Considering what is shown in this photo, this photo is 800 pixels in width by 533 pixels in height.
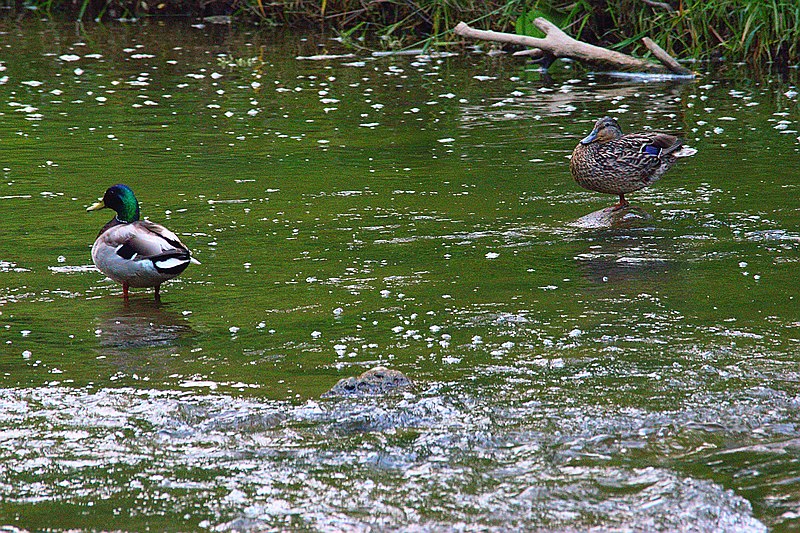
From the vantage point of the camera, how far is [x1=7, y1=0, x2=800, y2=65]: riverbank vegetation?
15438 mm

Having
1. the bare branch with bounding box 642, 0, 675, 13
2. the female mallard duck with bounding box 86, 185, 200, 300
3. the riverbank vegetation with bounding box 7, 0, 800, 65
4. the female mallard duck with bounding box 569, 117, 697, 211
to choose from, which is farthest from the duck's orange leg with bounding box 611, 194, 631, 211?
the bare branch with bounding box 642, 0, 675, 13

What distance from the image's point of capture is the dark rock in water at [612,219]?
8.66 m

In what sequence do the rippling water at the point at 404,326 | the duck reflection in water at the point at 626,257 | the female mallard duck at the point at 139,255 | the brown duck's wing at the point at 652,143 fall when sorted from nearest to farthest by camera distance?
1. the rippling water at the point at 404,326
2. the female mallard duck at the point at 139,255
3. the duck reflection in water at the point at 626,257
4. the brown duck's wing at the point at 652,143

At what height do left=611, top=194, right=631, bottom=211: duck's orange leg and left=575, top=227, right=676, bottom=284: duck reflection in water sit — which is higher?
left=575, top=227, right=676, bottom=284: duck reflection in water

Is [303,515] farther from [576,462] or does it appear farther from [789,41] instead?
[789,41]

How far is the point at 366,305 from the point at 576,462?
2499 millimetres

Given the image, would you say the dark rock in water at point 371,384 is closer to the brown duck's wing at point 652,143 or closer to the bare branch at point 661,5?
the brown duck's wing at point 652,143

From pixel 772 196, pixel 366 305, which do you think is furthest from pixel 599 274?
pixel 772 196

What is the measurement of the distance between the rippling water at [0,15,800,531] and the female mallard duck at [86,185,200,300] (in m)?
0.20

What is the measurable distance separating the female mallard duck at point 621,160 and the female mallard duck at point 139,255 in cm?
322

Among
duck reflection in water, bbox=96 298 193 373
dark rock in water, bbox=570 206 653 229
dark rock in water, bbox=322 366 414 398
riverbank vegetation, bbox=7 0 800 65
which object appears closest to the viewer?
dark rock in water, bbox=322 366 414 398

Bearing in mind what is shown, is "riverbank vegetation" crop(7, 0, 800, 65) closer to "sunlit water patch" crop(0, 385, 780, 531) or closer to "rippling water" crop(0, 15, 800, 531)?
"rippling water" crop(0, 15, 800, 531)

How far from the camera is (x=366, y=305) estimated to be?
6.99m

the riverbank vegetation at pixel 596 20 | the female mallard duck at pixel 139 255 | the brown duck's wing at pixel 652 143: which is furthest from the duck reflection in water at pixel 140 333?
the riverbank vegetation at pixel 596 20
